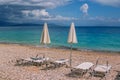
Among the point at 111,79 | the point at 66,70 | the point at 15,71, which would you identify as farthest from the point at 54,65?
the point at 111,79

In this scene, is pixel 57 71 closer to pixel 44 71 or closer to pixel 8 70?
pixel 44 71

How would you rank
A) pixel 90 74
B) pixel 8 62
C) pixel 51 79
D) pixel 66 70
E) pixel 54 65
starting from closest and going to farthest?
pixel 51 79, pixel 90 74, pixel 66 70, pixel 54 65, pixel 8 62

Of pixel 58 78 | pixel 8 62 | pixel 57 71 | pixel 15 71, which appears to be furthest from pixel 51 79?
pixel 8 62

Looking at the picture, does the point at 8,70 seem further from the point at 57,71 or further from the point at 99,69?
the point at 99,69

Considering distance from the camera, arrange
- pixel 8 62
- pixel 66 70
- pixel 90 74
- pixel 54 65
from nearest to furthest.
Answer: pixel 90 74, pixel 66 70, pixel 54 65, pixel 8 62

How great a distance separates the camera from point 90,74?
14.9m

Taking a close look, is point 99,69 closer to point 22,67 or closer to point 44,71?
point 44,71

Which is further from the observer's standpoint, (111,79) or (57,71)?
(57,71)

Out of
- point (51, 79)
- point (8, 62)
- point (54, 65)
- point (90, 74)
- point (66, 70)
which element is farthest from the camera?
point (8, 62)

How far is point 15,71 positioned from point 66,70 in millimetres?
3548

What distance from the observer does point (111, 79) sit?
14.1 metres

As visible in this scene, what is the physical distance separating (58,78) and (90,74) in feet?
7.55

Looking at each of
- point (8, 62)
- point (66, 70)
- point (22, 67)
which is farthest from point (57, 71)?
point (8, 62)

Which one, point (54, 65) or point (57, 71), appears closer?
point (57, 71)
